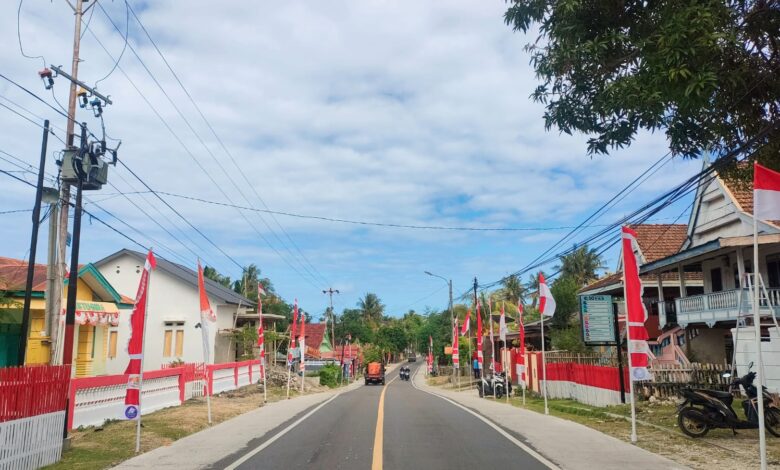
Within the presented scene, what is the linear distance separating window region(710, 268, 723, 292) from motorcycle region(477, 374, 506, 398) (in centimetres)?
1087

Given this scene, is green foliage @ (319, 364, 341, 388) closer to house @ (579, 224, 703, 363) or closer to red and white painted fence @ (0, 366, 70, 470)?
house @ (579, 224, 703, 363)

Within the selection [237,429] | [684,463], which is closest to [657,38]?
[684,463]

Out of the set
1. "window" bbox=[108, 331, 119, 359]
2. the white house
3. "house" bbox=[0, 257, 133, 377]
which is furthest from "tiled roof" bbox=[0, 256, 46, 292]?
the white house

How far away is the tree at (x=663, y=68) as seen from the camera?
7051 millimetres

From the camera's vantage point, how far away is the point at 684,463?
9453mm

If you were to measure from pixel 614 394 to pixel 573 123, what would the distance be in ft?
42.6

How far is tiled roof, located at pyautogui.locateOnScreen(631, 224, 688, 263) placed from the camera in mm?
32031

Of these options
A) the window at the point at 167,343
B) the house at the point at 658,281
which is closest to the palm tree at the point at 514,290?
the house at the point at 658,281

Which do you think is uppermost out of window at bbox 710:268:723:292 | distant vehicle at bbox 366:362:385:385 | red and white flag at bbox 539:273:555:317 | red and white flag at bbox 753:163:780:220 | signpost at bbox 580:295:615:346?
window at bbox 710:268:723:292

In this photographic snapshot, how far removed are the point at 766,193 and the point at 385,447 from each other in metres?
7.20

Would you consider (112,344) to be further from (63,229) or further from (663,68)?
(663,68)

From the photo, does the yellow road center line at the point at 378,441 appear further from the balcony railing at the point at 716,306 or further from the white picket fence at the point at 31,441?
the balcony railing at the point at 716,306

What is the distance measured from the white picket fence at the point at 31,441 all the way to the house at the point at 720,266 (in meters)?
20.8

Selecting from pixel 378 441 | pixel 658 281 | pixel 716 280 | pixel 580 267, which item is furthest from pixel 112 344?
pixel 580 267
